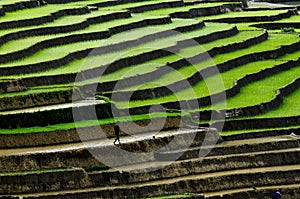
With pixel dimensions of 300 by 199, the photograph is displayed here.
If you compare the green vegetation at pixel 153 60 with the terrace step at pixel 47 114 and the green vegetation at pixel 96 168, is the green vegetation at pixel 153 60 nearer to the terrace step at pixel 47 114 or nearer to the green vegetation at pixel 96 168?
the terrace step at pixel 47 114

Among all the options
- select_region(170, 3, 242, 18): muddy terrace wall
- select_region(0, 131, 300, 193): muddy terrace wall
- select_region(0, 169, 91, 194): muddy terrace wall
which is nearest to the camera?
select_region(0, 169, 91, 194): muddy terrace wall

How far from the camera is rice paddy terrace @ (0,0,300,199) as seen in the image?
38.2 meters

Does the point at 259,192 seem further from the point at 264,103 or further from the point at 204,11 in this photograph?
the point at 204,11

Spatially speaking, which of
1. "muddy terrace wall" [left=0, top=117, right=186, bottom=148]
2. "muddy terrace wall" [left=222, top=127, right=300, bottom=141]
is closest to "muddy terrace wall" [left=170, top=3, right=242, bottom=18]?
"muddy terrace wall" [left=222, top=127, right=300, bottom=141]

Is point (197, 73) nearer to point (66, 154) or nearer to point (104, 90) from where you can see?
point (104, 90)

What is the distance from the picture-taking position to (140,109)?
43.1m

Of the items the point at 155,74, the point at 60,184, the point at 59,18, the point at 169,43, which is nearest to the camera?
the point at 60,184

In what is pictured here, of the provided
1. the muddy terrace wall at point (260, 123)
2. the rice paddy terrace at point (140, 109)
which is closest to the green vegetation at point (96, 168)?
the rice paddy terrace at point (140, 109)

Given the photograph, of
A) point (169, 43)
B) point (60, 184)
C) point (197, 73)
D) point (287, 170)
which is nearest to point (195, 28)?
point (169, 43)

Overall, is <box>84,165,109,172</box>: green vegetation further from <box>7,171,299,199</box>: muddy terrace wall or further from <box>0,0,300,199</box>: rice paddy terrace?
<box>7,171,299,199</box>: muddy terrace wall

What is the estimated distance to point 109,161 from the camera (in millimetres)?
38875

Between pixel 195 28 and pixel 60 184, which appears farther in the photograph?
pixel 195 28

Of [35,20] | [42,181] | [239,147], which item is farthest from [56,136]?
[35,20]

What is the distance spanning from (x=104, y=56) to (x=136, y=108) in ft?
24.8
